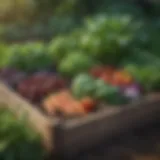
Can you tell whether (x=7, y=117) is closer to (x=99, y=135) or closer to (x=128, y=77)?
(x=99, y=135)

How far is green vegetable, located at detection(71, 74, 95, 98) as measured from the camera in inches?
60.7

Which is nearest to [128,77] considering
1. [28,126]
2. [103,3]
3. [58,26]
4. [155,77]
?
[155,77]

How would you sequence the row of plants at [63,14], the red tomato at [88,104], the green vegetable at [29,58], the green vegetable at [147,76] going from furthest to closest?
the row of plants at [63,14] → the green vegetable at [29,58] → the green vegetable at [147,76] → the red tomato at [88,104]

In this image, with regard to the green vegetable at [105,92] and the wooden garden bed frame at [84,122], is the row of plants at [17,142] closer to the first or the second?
the wooden garden bed frame at [84,122]

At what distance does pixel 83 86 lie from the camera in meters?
1.55

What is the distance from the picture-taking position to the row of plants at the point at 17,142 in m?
1.23

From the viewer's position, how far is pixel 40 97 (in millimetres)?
1574

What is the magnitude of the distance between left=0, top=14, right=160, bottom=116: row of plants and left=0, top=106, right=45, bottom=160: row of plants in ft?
0.62

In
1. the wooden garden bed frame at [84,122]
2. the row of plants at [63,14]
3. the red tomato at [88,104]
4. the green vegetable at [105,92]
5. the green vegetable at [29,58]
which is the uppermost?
the row of plants at [63,14]

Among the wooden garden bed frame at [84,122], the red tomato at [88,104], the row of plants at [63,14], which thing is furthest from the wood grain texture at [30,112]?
the row of plants at [63,14]

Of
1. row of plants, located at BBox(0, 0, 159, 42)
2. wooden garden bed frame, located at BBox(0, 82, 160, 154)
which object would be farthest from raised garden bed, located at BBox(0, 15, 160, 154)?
row of plants, located at BBox(0, 0, 159, 42)

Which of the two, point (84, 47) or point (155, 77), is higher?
point (84, 47)

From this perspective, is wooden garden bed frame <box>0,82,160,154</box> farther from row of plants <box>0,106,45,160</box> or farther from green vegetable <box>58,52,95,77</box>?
green vegetable <box>58,52,95,77</box>

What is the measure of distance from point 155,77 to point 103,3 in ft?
2.78
